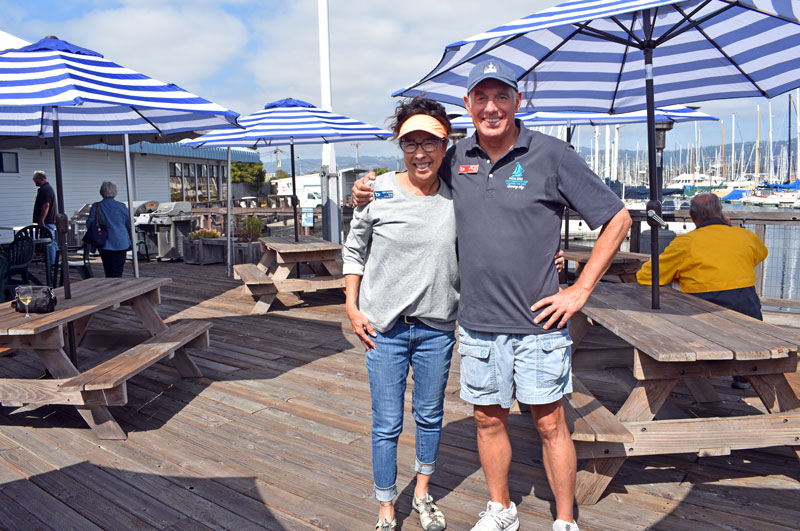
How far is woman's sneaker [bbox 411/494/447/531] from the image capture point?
2.46m

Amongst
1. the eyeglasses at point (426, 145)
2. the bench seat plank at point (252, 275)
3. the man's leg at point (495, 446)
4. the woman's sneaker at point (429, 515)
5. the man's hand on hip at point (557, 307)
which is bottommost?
the woman's sneaker at point (429, 515)

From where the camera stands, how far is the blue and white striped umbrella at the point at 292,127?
7.14 meters

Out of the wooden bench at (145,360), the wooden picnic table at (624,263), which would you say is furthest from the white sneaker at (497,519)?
the wooden picnic table at (624,263)

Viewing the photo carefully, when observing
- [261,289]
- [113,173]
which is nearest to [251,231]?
[261,289]

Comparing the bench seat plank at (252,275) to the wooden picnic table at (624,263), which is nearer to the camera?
the wooden picnic table at (624,263)

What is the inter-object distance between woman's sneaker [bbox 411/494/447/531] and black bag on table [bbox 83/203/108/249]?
606cm

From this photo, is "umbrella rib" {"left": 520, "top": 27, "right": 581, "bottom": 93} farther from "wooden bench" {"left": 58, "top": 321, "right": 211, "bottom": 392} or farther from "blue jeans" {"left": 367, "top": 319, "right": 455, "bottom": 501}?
"wooden bench" {"left": 58, "top": 321, "right": 211, "bottom": 392}

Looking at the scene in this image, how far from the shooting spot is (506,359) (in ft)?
7.32

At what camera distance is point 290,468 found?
10.2 feet

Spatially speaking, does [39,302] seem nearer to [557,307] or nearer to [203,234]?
[557,307]

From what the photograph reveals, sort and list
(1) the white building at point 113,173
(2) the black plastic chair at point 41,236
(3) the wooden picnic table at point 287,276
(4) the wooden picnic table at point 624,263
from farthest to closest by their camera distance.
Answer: (1) the white building at point 113,173, (2) the black plastic chair at point 41,236, (3) the wooden picnic table at point 287,276, (4) the wooden picnic table at point 624,263

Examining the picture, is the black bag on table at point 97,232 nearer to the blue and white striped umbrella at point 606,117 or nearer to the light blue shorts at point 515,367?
the blue and white striped umbrella at point 606,117

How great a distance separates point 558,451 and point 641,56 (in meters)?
3.47

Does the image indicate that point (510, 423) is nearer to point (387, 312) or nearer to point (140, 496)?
point (387, 312)
